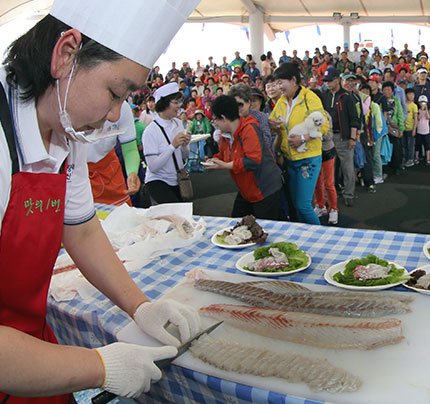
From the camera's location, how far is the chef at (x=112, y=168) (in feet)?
9.59

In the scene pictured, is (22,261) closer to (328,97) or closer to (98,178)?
(98,178)

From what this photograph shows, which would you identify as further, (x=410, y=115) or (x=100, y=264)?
(x=410, y=115)

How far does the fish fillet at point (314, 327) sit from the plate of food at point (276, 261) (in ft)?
0.98

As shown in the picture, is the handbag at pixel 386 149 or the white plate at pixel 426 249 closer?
the white plate at pixel 426 249

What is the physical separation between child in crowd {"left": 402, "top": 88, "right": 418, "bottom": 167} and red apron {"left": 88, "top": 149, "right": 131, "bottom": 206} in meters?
6.52

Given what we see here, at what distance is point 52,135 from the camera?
1.16 metres

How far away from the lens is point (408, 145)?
319 inches

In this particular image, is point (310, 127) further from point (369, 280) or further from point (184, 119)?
point (184, 119)

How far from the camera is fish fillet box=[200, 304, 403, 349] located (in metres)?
1.18

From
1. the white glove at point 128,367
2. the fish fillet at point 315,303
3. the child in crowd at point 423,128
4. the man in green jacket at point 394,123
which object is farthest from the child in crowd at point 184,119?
the white glove at point 128,367

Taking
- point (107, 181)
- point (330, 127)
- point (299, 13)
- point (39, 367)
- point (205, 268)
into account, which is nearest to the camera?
point (39, 367)

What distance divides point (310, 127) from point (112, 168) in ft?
6.05

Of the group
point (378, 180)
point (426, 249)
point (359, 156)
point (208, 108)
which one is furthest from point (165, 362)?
point (208, 108)

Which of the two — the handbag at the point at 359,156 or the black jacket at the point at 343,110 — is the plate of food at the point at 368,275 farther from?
the handbag at the point at 359,156
